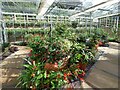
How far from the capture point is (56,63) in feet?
10.8

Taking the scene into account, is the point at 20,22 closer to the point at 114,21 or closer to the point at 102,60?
the point at 114,21

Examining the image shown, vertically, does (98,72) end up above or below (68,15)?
below

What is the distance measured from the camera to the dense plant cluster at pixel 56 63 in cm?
301

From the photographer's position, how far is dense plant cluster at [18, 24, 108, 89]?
301cm

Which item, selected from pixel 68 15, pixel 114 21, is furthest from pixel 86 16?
pixel 114 21

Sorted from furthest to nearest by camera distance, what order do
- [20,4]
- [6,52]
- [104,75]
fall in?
[20,4] → [6,52] → [104,75]

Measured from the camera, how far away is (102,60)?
4441mm

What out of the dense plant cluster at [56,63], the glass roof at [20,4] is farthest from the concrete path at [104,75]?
the glass roof at [20,4]

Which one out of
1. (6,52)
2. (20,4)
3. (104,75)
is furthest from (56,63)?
(20,4)

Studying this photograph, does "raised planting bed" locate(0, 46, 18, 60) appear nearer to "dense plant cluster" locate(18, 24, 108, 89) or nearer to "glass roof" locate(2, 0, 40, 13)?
"glass roof" locate(2, 0, 40, 13)

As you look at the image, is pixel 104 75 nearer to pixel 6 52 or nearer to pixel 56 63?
pixel 56 63

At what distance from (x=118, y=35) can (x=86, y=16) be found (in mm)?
4697

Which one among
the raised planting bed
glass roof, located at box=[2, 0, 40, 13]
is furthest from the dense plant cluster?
glass roof, located at box=[2, 0, 40, 13]

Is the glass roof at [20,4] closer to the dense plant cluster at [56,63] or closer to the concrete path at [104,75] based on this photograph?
the dense plant cluster at [56,63]
